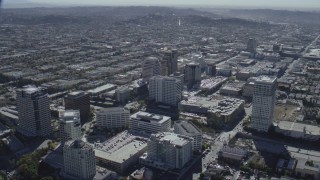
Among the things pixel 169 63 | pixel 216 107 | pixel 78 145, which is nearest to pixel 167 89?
pixel 216 107

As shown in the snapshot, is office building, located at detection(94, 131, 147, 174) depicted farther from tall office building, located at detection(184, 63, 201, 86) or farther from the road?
tall office building, located at detection(184, 63, 201, 86)

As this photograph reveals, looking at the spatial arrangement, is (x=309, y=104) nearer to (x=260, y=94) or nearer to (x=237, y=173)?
(x=260, y=94)

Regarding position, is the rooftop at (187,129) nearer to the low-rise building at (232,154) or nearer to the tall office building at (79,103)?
the low-rise building at (232,154)

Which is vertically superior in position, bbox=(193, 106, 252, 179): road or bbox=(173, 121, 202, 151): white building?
bbox=(173, 121, 202, 151): white building

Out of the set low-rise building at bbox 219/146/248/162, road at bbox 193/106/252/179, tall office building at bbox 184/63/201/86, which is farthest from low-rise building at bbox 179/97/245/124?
low-rise building at bbox 219/146/248/162

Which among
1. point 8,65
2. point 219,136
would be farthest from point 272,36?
point 219,136

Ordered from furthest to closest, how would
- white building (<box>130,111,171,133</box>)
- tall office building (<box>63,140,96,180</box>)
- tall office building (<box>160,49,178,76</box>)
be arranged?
tall office building (<box>160,49,178,76</box>) → white building (<box>130,111,171,133</box>) → tall office building (<box>63,140,96,180</box>)
